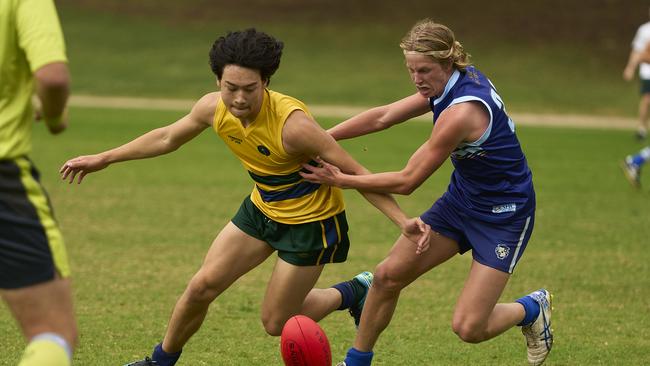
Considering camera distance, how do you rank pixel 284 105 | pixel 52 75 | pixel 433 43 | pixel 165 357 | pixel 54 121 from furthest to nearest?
pixel 165 357 → pixel 284 105 → pixel 433 43 → pixel 54 121 → pixel 52 75

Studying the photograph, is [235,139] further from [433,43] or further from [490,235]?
[490,235]

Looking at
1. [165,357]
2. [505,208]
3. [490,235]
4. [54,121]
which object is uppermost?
[54,121]

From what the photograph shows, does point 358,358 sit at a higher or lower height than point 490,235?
lower

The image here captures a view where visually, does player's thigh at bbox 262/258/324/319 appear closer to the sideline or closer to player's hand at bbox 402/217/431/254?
player's hand at bbox 402/217/431/254

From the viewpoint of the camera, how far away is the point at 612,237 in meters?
11.1

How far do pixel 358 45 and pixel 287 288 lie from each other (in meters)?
28.4

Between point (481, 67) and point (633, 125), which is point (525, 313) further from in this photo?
point (481, 67)

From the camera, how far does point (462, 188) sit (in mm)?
6137

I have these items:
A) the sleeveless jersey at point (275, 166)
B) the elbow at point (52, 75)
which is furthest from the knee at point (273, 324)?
the elbow at point (52, 75)

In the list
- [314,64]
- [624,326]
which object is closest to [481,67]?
[314,64]

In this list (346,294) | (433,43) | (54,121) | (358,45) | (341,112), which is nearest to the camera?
(54,121)

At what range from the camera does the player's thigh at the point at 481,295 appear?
19.4ft

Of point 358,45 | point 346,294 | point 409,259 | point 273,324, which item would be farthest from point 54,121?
point 358,45

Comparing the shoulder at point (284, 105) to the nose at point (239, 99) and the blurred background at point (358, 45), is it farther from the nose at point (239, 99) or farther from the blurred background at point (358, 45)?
the blurred background at point (358, 45)
